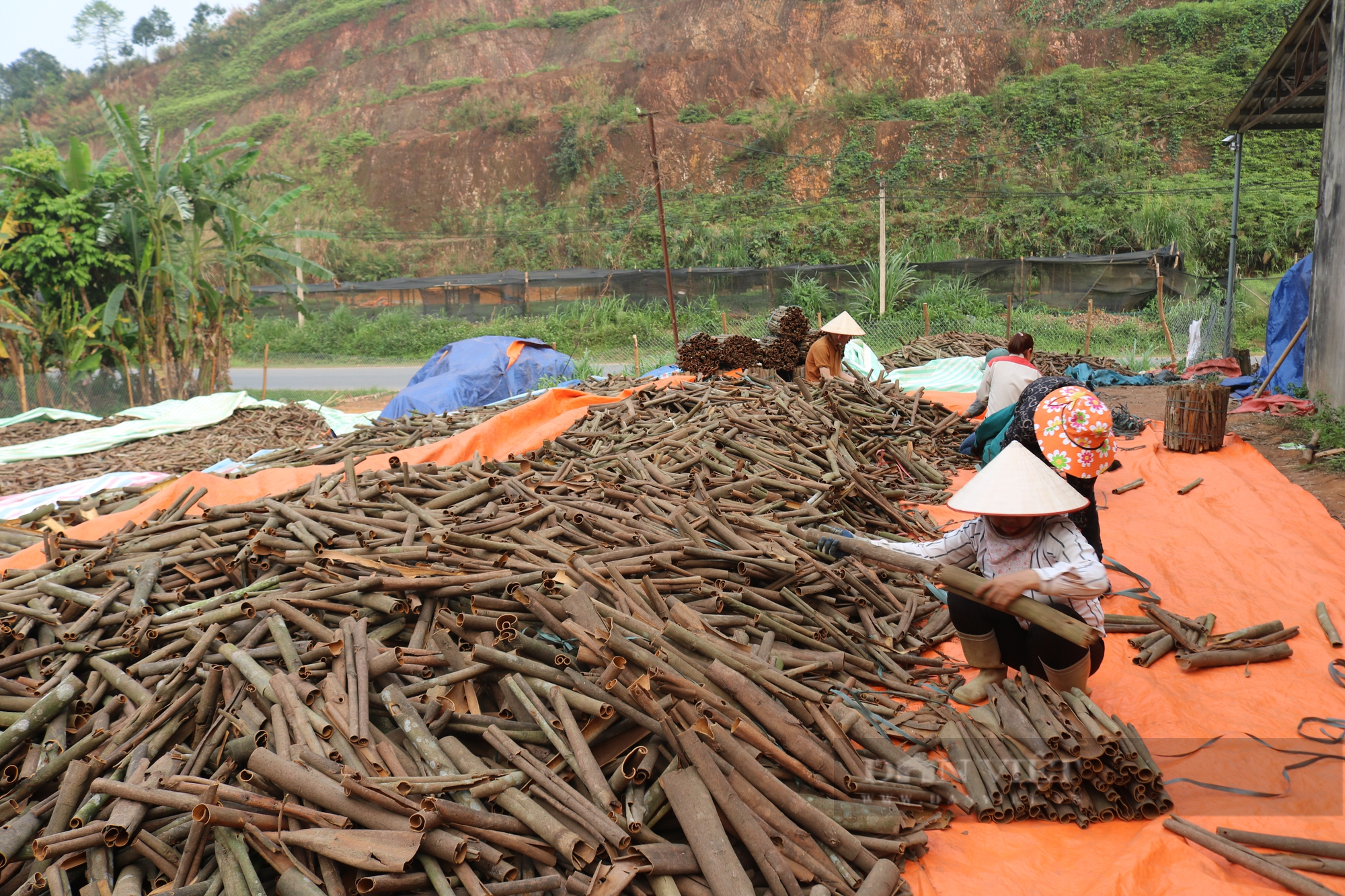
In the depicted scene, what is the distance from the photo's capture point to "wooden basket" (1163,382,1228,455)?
25.8ft

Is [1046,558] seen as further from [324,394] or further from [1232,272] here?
[324,394]

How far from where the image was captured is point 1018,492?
336cm

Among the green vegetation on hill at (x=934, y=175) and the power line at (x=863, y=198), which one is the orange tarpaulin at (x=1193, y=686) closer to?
the green vegetation on hill at (x=934, y=175)

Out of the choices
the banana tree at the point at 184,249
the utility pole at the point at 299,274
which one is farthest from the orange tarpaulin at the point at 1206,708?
the utility pole at the point at 299,274

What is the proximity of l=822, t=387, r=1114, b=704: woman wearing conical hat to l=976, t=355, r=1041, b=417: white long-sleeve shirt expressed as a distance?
302 cm

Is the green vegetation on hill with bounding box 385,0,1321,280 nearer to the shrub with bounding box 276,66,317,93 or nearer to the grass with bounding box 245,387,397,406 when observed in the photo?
the grass with bounding box 245,387,397,406

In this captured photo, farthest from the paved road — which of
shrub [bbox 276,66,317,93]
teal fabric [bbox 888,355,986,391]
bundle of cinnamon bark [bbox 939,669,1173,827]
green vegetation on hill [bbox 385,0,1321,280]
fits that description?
shrub [bbox 276,66,317,93]

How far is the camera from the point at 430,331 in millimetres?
24359

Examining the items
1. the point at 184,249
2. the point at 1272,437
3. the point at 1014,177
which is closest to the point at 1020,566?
the point at 1272,437

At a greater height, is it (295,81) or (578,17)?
(578,17)

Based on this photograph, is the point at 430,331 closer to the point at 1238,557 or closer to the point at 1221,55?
the point at 1238,557

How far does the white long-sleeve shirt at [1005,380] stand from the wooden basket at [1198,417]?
8.65 ft

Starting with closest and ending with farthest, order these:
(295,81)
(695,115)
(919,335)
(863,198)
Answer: (919,335) < (863,198) < (695,115) < (295,81)

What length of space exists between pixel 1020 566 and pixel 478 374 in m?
10.4
